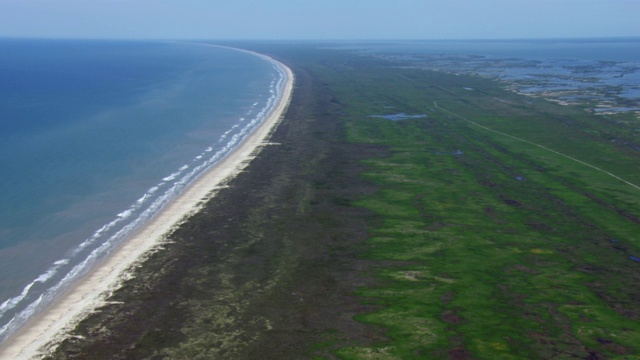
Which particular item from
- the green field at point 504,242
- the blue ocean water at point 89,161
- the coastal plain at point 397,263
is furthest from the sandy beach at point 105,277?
the green field at point 504,242

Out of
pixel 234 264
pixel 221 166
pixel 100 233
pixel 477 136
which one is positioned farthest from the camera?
pixel 477 136

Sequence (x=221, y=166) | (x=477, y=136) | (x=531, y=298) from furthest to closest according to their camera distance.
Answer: (x=477, y=136) < (x=221, y=166) < (x=531, y=298)

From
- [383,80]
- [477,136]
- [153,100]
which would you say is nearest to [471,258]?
[477,136]

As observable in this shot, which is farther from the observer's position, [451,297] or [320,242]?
[320,242]

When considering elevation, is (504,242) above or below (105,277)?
above

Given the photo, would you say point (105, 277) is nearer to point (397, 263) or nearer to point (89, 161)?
point (397, 263)

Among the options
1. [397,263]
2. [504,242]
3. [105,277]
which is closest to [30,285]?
[105,277]

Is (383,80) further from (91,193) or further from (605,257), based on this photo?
(605,257)
